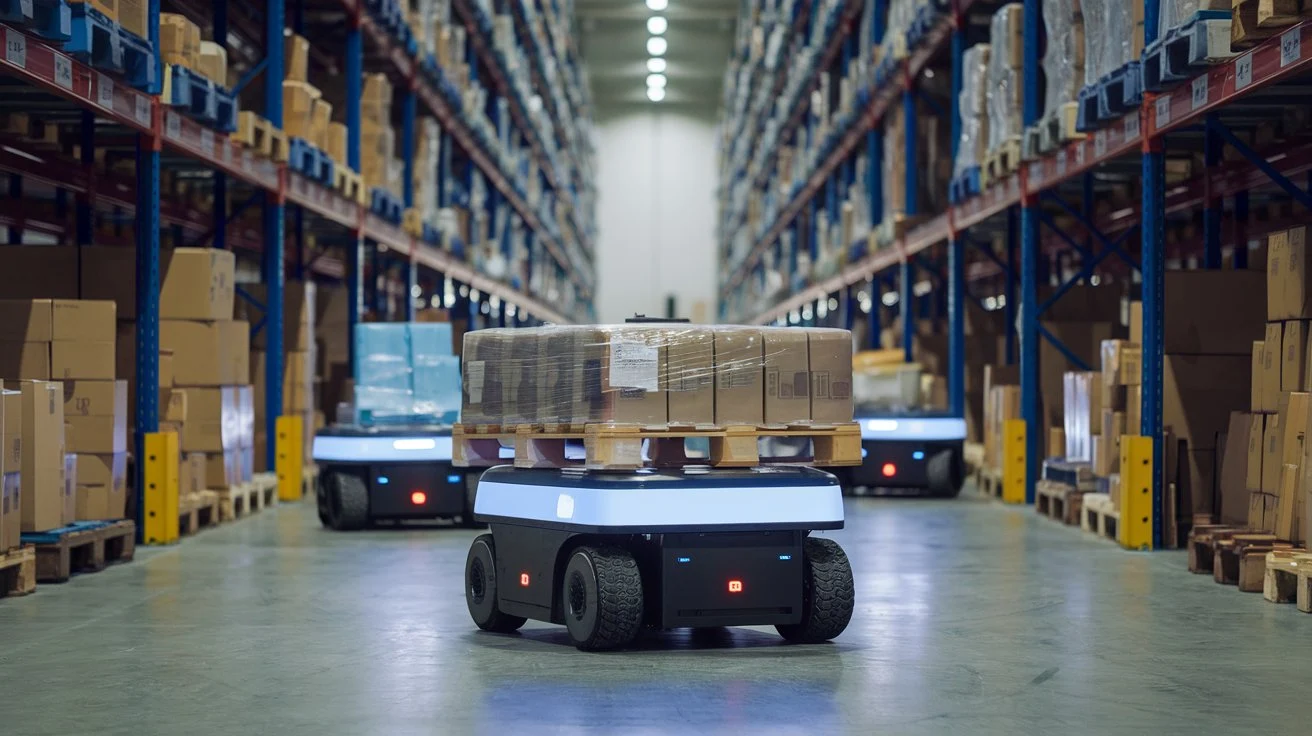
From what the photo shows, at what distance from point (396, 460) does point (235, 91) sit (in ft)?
8.99

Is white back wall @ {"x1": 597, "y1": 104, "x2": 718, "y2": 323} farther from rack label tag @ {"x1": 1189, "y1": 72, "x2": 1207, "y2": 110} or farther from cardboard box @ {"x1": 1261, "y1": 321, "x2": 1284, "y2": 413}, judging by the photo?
cardboard box @ {"x1": 1261, "y1": 321, "x2": 1284, "y2": 413}

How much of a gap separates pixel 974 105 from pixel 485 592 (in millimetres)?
8165

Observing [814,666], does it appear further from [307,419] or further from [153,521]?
[307,419]

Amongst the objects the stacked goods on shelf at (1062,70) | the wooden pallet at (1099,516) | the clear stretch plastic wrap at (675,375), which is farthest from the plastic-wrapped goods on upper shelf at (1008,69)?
the clear stretch plastic wrap at (675,375)

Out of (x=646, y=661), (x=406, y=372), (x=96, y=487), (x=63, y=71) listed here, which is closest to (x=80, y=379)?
(x=96, y=487)

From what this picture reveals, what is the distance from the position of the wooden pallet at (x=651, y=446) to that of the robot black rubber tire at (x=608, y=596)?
32 cm

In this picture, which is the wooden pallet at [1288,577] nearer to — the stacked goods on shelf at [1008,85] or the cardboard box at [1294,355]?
the cardboard box at [1294,355]

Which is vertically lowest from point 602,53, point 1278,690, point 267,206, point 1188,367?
point 1278,690

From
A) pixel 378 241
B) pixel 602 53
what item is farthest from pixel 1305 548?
pixel 602 53

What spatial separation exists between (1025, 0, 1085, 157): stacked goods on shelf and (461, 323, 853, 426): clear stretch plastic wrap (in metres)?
4.70

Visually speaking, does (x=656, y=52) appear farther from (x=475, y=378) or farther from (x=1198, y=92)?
(x=475, y=378)

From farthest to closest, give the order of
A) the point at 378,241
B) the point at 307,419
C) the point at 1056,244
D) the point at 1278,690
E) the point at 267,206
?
the point at 1056,244 < the point at 378,241 < the point at 307,419 < the point at 267,206 < the point at 1278,690

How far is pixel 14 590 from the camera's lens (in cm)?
720

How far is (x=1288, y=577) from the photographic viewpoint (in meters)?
6.93
